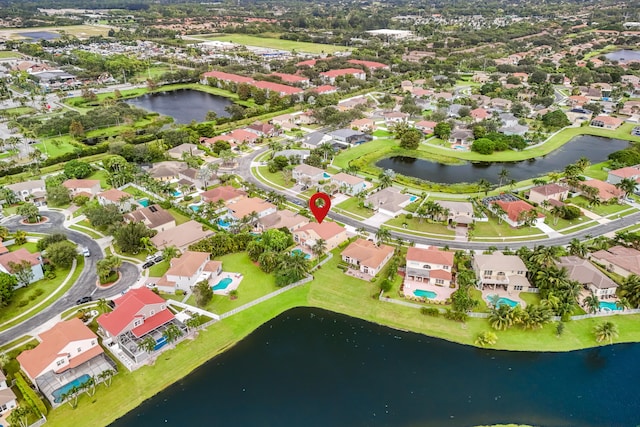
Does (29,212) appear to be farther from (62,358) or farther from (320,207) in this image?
(320,207)

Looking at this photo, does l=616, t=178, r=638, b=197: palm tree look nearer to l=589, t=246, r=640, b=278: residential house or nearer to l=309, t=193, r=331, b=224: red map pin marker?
l=589, t=246, r=640, b=278: residential house

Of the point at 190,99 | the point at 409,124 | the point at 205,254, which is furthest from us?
the point at 190,99

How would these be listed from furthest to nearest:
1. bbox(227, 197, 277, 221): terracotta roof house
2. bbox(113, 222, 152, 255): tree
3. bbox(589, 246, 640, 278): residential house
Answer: bbox(227, 197, 277, 221): terracotta roof house → bbox(113, 222, 152, 255): tree → bbox(589, 246, 640, 278): residential house

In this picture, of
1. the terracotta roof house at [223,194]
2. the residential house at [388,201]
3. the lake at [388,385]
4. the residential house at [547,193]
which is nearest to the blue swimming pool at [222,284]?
the lake at [388,385]

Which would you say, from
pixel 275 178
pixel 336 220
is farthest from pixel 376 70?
pixel 336 220

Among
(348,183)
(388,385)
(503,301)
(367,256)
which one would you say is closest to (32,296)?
(367,256)

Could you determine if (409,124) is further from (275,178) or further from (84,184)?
(84,184)

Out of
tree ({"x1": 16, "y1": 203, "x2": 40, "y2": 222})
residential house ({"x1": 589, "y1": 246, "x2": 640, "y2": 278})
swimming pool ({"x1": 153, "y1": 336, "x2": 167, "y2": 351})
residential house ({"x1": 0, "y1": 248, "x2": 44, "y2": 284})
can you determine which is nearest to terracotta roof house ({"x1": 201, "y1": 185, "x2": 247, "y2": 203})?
tree ({"x1": 16, "y1": 203, "x2": 40, "y2": 222})

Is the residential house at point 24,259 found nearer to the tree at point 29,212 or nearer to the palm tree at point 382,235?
the tree at point 29,212
